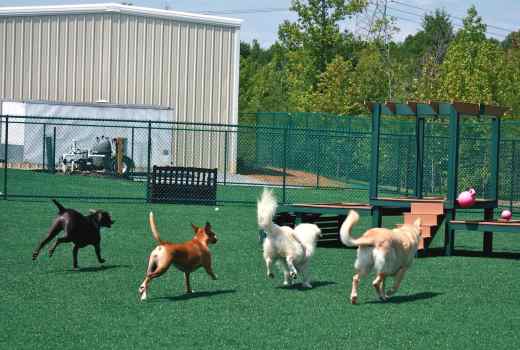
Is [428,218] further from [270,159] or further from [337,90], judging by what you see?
[337,90]

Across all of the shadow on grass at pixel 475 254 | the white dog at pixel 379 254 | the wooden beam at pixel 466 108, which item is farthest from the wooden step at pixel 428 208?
the white dog at pixel 379 254

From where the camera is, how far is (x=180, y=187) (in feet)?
82.5

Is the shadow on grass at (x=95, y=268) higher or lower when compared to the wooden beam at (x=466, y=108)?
lower

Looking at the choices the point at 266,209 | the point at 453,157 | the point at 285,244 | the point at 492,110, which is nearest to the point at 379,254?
the point at 285,244

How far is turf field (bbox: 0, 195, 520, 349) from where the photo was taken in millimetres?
8914

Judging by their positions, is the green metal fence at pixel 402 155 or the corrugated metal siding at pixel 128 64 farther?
the corrugated metal siding at pixel 128 64

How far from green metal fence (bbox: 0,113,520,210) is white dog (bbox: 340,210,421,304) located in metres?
14.4

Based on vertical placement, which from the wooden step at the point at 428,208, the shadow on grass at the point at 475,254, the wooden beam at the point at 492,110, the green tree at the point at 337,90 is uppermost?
the green tree at the point at 337,90

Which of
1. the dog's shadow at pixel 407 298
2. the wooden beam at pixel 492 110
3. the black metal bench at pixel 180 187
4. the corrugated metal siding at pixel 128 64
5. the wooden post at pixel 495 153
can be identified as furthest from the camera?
the corrugated metal siding at pixel 128 64

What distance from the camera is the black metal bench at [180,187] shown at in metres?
25.0

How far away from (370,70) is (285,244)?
34.2 metres

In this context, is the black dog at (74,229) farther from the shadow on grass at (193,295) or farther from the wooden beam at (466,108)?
the wooden beam at (466,108)

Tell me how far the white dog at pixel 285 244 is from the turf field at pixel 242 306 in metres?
0.26

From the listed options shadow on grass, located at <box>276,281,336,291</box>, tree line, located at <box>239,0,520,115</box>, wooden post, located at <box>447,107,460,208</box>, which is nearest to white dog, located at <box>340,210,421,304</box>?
shadow on grass, located at <box>276,281,336,291</box>
